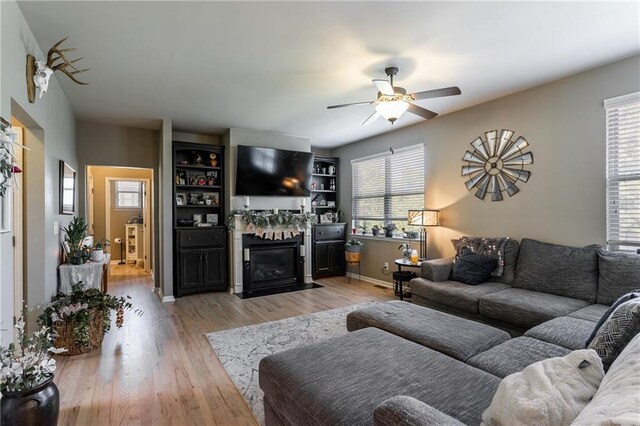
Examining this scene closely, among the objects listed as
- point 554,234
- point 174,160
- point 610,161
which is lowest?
point 554,234

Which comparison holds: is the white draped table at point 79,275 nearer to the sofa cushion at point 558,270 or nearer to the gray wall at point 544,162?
the gray wall at point 544,162

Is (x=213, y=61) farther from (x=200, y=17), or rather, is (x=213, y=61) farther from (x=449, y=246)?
(x=449, y=246)

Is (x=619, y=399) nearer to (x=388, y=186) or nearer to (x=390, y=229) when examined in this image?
(x=390, y=229)

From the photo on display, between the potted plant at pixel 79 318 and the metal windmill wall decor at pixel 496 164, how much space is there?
4.22 metres

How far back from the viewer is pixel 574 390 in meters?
0.94

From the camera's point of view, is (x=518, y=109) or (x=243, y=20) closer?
(x=243, y=20)

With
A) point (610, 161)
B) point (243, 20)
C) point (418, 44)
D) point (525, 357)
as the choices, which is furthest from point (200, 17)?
point (610, 161)

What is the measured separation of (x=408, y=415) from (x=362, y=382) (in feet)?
1.69

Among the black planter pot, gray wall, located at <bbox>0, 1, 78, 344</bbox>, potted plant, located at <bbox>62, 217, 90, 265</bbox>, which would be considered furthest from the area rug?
potted plant, located at <bbox>62, 217, 90, 265</bbox>

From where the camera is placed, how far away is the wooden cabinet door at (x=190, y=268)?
193 inches

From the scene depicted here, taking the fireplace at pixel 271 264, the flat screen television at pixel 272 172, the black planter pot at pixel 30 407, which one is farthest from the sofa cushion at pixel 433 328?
the flat screen television at pixel 272 172

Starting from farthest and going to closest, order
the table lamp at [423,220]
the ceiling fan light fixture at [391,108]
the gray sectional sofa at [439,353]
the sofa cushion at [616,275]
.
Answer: the table lamp at [423,220], the ceiling fan light fixture at [391,108], the sofa cushion at [616,275], the gray sectional sofa at [439,353]

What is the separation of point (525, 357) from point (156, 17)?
3.23 metres

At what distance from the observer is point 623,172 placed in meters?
2.94
